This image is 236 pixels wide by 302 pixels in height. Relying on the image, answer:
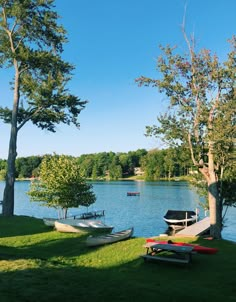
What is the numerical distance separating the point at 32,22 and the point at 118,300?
2660 centimetres

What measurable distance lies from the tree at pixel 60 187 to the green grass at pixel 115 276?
43.1ft

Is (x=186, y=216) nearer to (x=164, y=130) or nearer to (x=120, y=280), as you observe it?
(x=164, y=130)

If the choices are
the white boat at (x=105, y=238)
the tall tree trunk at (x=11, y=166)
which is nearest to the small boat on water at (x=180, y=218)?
the tall tree trunk at (x=11, y=166)

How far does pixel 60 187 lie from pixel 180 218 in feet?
47.6

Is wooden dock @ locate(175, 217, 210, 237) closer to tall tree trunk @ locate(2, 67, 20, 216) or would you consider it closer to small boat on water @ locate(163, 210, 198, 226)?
small boat on water @ locate(163, 210, 198, 226)

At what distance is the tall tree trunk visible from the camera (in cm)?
2812

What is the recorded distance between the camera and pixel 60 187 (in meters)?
31.0

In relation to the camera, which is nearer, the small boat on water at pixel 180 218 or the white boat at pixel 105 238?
the white boat at pixel 105 238

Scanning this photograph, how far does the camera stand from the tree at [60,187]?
102ft

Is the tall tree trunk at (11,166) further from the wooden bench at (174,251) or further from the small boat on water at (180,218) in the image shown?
the wooden bench at (174,251)

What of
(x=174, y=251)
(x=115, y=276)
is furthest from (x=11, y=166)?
(x=115, y=276)

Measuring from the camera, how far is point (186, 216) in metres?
36.8

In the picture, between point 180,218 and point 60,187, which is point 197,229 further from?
point 180,218

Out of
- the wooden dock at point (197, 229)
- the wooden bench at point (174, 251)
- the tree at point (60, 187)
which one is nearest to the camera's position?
the wooden bench at point (174, 251)
